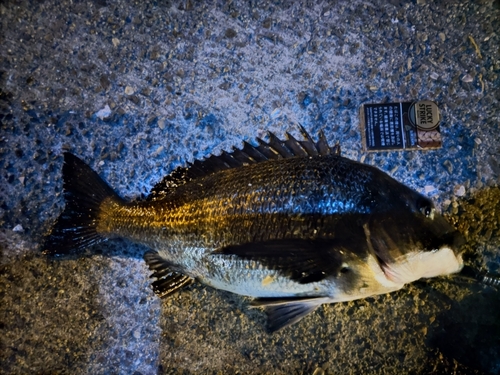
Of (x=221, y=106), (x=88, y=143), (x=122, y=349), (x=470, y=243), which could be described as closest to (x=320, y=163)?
(x=221, y=106)

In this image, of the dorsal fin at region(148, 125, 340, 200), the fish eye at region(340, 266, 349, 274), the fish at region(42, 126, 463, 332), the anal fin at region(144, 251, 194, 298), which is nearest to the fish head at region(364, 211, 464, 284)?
the fish at region(42, 126, 463, 332)

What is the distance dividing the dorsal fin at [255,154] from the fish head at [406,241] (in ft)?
1.62

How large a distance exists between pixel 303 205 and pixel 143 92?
4.73 ft

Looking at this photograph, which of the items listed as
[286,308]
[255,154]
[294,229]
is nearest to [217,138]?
[255,154]

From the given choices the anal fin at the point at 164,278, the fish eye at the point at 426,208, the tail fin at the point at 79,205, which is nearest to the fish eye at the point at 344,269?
the fish eye at the point at 426,208

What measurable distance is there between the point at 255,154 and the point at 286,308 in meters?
0.88

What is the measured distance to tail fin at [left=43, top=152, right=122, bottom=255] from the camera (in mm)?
2248

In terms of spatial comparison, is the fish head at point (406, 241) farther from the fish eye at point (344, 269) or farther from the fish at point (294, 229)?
the fish eye at point (344, 269)

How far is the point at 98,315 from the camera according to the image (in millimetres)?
2369

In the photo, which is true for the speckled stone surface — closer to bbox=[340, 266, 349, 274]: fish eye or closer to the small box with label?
the small box with label

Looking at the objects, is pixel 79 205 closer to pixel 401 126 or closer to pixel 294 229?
pixel 294 229

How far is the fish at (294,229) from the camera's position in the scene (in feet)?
5.86

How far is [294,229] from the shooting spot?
5.91 feet

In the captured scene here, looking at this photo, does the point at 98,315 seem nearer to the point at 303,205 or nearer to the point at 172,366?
the point at 172,366
